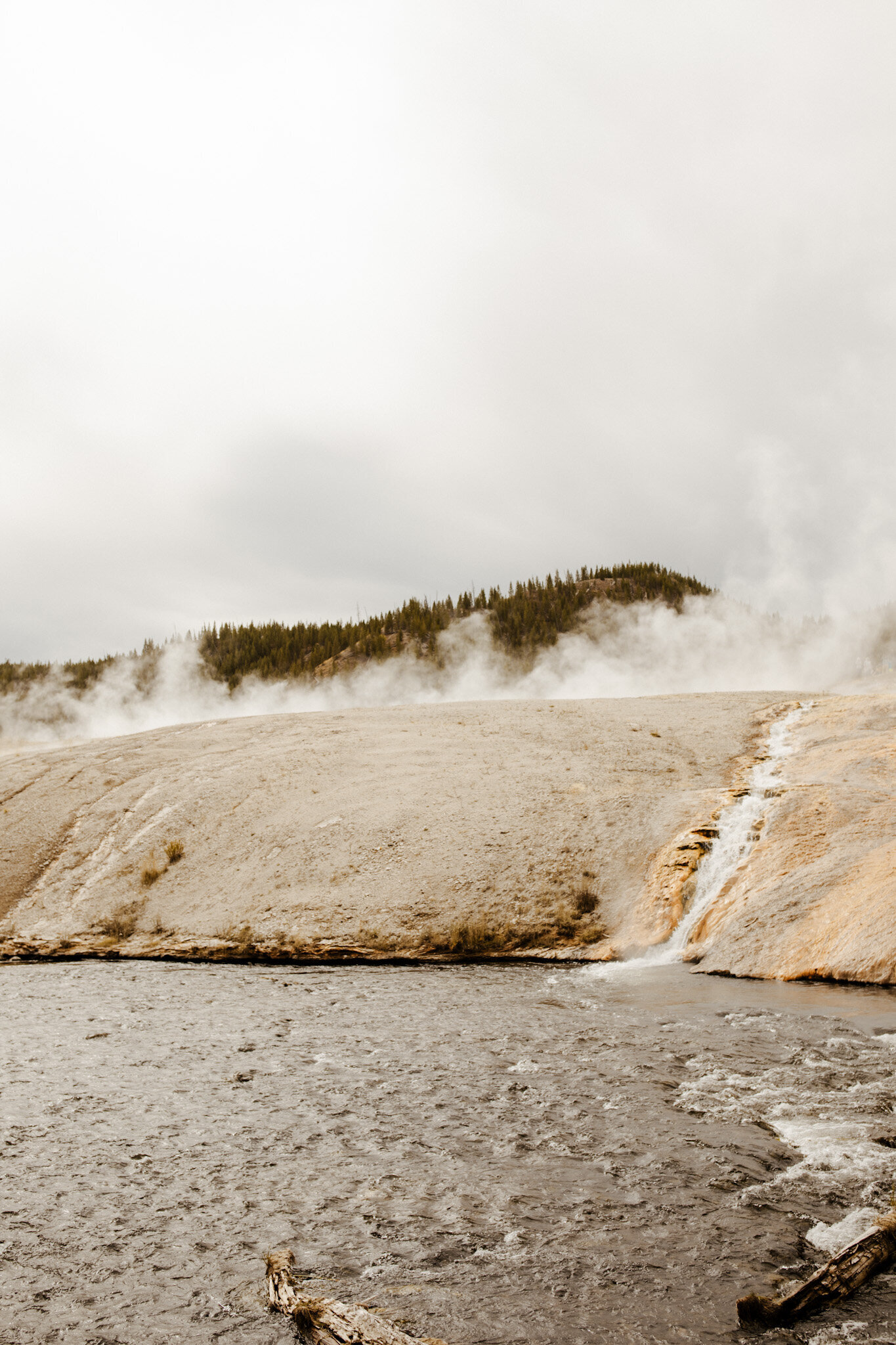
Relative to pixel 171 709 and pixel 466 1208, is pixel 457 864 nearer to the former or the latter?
pixel 466 1208

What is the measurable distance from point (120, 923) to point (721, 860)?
1278 centimetres

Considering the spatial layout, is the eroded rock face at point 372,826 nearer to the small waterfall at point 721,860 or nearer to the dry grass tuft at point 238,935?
the dry grass tuft at point 238,935

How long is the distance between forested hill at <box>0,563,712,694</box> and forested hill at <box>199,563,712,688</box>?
0.12 meters

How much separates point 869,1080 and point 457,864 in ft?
33.9

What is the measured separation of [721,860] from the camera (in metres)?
15.7

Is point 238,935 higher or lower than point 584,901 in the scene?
lower

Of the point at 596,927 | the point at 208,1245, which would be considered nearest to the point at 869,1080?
the point at 208,1245

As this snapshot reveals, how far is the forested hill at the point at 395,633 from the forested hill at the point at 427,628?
0.12m

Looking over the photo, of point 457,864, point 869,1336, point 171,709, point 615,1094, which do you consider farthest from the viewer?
point 171,709

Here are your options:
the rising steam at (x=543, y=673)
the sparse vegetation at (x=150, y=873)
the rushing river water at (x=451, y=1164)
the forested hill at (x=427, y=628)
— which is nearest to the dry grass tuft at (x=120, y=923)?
the sparse vegetation at (x=150, y=873)

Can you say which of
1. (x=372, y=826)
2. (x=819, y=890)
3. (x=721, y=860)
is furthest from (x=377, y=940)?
(x=819, y=890)

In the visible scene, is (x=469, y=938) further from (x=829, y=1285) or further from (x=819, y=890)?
(x=829, y=1285)

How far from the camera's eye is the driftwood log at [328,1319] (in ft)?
11.8

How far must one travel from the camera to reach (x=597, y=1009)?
34.6ft
